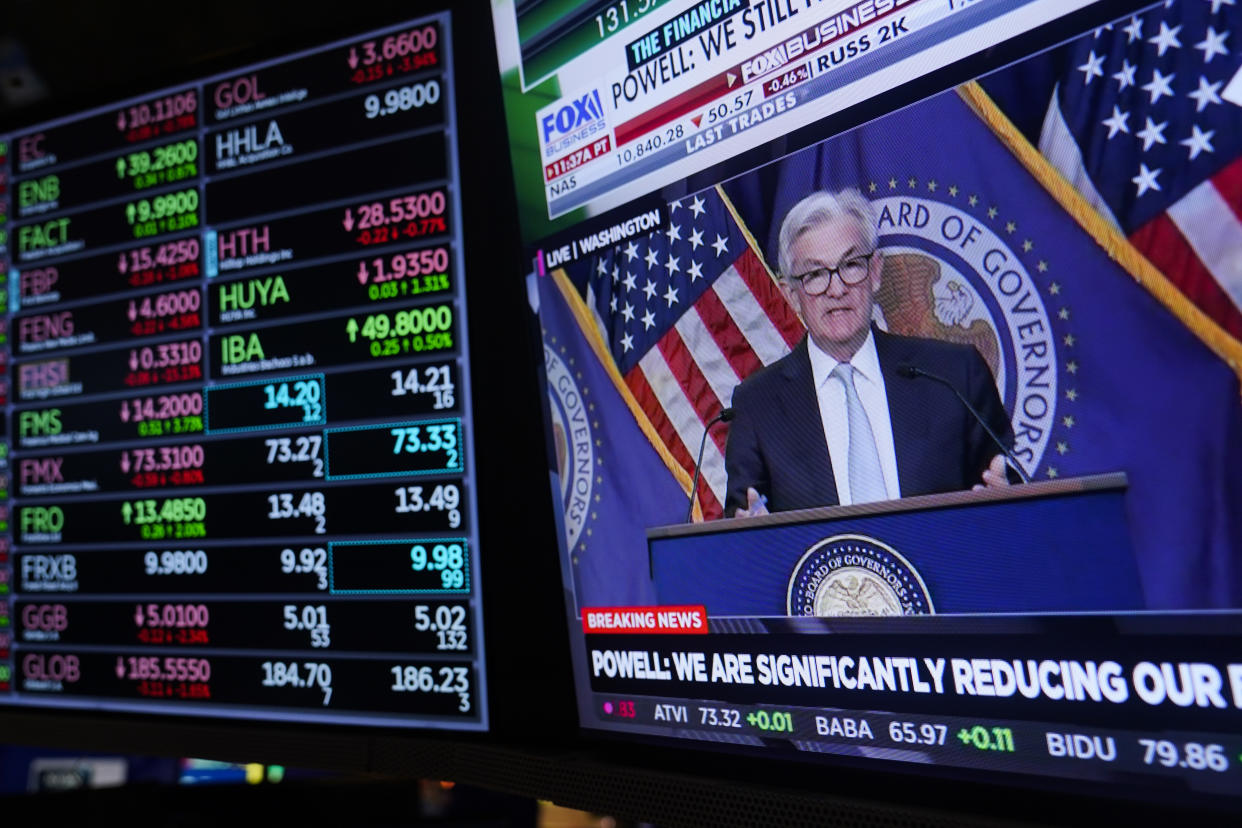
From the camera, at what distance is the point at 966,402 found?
117 cm

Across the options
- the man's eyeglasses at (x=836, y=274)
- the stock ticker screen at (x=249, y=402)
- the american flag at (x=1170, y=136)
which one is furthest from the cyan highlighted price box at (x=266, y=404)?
the american flag at (x=1170, y=136)

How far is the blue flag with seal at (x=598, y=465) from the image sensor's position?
4.99ft

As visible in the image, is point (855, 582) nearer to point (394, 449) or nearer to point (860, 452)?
point (860, 452)

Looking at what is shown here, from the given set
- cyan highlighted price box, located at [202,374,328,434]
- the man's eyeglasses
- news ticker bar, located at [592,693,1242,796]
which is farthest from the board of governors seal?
cyan highlighted price box, located at [202,374,328,434]

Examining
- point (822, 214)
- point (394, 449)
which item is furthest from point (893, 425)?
point (394, 449)

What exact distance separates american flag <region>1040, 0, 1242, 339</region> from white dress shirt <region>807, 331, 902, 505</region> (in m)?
0.32

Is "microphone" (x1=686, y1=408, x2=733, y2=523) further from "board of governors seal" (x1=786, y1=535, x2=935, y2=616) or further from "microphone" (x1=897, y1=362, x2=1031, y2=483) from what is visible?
"microphone" (x1=897, y1=362, x2=1031, y2=483)

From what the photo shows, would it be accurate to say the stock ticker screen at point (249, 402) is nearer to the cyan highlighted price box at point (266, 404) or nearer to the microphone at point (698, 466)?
the cyan highlighted price box at point (266, 404)

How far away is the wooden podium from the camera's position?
1068 millimetres

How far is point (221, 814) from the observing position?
6.56ft

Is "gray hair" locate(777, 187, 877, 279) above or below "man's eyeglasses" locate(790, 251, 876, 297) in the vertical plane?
above

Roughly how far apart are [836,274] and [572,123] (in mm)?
536

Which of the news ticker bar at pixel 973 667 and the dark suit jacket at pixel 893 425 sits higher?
the dark suit jacket at pixel 893 425

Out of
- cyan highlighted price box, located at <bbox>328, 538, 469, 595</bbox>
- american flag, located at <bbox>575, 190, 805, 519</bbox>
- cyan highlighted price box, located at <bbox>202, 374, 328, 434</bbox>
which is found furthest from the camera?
cyan highlighted price box, located at <bbox>202, 374, 328, 434</bbox>
